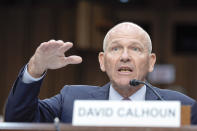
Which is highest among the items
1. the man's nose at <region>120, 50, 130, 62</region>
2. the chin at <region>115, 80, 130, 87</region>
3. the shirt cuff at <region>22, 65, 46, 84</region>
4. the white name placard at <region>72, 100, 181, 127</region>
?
the man's nose at <region>120, 50, 130, 62</region>

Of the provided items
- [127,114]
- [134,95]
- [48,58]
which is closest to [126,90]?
[134,95]

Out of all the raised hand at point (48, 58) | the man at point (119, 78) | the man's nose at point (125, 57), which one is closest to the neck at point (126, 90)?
the man at point (119, 78)

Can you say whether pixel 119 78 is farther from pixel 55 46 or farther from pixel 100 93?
pixel 55 46

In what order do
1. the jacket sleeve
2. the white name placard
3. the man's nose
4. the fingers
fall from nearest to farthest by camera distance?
the white name placard → the fingers → the jacket sleeve → the man's nose

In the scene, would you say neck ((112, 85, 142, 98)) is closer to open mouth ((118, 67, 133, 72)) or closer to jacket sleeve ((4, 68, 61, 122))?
open mouth ((118, 67, 133, 72))

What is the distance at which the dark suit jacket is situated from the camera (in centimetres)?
207

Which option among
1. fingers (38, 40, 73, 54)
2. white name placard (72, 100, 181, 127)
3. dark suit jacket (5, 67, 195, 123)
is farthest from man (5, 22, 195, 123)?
white name placard (72, 100, 181, 127)

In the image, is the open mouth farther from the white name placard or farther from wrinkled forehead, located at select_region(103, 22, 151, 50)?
the white name placard

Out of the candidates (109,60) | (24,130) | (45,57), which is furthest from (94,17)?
(24,130)

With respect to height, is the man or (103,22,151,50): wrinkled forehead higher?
(103,22,151,50): wrinkled forehead

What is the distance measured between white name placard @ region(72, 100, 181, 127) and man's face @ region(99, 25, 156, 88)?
2.08 ft

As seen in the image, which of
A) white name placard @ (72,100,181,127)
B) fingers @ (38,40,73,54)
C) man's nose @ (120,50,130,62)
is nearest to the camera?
white name placard @ (72,100,181,127)

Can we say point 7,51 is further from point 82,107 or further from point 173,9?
point 82,107

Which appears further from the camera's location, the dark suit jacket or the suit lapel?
the suit lapel
